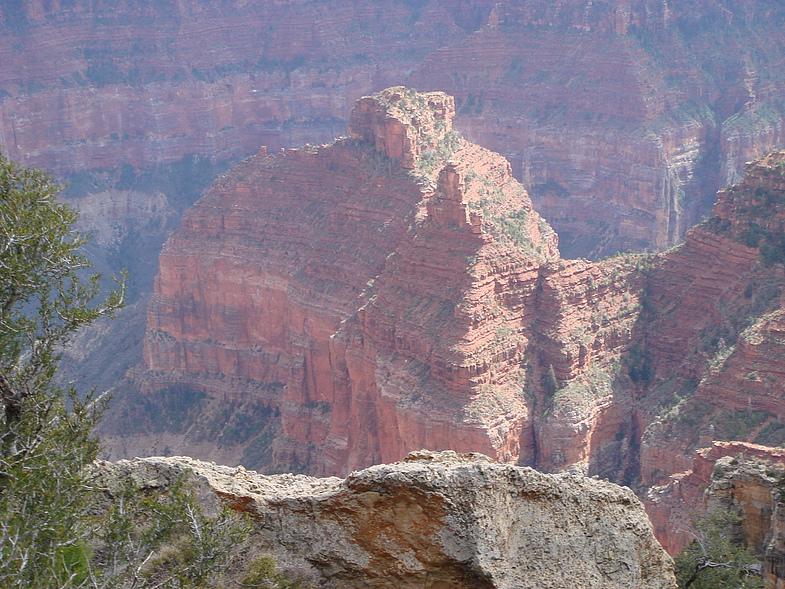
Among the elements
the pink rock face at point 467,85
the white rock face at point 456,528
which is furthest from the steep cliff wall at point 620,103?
the white rock face at point 456,528

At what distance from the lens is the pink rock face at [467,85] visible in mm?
96062

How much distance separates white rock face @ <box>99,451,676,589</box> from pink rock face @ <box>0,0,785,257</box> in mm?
76788

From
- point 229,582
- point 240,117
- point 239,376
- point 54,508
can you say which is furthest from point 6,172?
point 240,117

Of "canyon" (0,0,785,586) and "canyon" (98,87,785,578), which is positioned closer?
"canyon" (98,87,785,578)

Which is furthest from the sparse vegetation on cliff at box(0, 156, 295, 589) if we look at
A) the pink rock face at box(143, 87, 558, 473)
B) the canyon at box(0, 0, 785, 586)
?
the pink rock face at box(143, 87, 558, 473)

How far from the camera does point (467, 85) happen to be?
108 metres

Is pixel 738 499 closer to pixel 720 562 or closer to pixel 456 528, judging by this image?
pixel 720 562

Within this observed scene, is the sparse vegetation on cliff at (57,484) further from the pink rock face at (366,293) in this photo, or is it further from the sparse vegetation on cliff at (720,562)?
the pink rock face at (366,293)

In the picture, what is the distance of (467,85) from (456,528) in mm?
95723

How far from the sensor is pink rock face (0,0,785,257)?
9606cm

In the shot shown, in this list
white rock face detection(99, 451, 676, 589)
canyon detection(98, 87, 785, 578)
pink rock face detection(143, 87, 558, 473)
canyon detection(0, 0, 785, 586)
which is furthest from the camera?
pink rock face detection(143, 87, 558, 473)

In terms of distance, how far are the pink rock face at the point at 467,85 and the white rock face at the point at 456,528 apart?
76788mm

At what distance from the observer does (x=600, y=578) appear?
15.0 meters

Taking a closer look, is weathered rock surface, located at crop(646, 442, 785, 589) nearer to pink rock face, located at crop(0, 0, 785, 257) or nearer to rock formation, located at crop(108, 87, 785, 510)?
rock formation, located at crop(108, 87, 785, 510)
